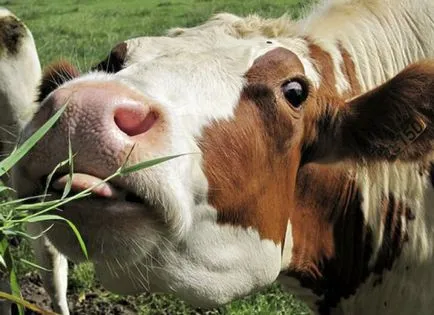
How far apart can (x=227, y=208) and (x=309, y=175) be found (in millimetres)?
636

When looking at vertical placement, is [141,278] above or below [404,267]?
above

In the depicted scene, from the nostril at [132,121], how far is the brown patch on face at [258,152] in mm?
350

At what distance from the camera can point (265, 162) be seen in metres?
3.37

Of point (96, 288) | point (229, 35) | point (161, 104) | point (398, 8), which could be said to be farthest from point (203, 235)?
point (96, 288)

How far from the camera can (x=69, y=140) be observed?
266cm

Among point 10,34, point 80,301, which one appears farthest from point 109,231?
point 10,34

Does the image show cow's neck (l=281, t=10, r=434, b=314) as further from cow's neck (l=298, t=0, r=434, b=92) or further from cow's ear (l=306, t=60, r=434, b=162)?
cow's ear (l=306, t=60, r=434, b=162)

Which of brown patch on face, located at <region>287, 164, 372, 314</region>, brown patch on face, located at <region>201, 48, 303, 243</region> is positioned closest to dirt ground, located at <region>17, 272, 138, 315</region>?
brown patch on face, located at <region>287, 164, 372, 314</region>

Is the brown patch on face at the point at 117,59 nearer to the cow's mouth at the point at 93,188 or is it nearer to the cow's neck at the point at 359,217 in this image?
the cow's mouth at the point at 93,188

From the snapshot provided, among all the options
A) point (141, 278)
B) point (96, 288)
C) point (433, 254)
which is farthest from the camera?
point (96, 288)

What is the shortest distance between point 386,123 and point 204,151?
2.86 feet

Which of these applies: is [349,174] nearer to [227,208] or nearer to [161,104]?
[227,208]

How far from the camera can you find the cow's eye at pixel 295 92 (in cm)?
339

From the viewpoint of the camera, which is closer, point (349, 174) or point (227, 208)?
point (227, 208)
